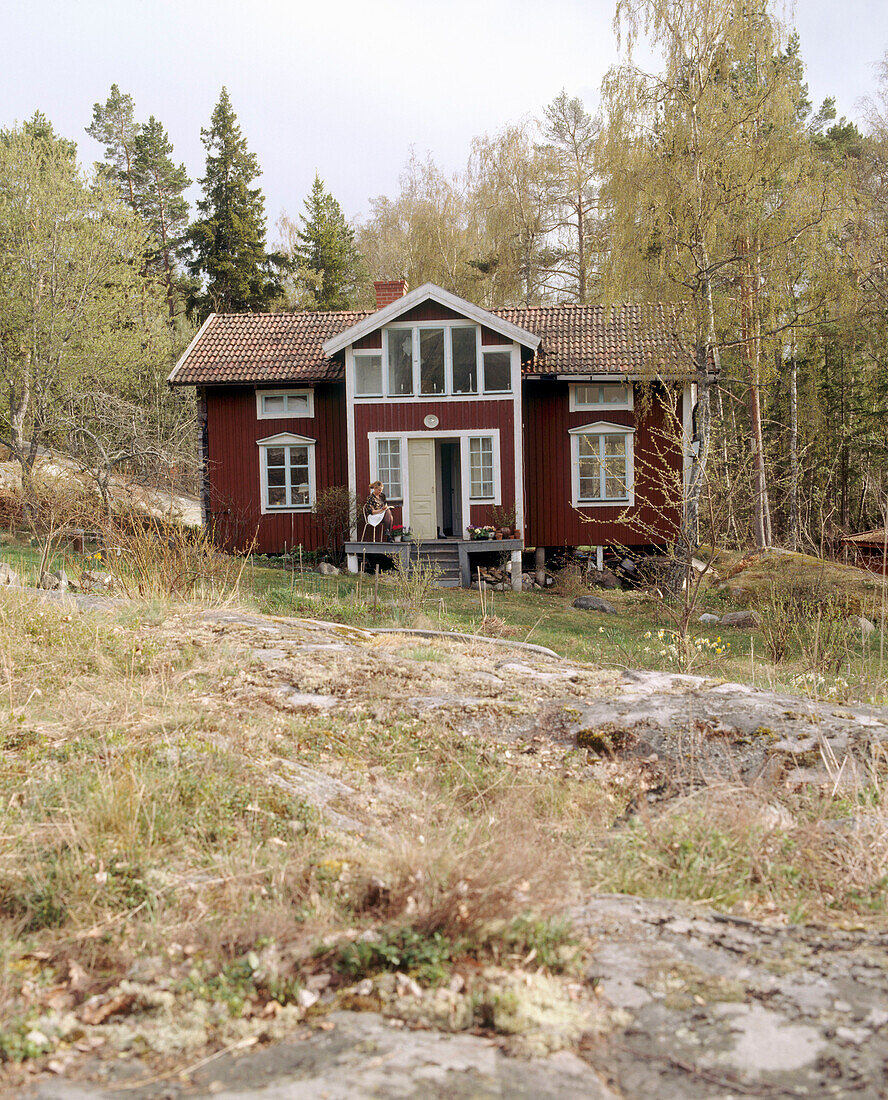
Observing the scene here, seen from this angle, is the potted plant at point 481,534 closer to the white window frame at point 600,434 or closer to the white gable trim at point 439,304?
the white window frame at point 600,434

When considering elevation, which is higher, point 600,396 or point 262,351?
point 262,351

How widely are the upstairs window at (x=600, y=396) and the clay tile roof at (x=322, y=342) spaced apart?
0.71 meters

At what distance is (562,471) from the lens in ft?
66.9

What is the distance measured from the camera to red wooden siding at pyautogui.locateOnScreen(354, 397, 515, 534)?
1931 cm

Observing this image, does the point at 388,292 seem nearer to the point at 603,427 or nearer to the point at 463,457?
the point at 463,457

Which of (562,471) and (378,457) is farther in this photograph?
(562,471)

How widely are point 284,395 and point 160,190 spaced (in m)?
25.9

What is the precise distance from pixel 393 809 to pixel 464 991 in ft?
5.76

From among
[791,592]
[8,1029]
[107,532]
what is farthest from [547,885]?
[791,592]

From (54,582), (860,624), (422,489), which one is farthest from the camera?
(422,489)

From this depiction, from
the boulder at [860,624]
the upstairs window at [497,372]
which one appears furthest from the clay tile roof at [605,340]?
the boulder at [860,624]

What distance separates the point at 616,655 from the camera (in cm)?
1099

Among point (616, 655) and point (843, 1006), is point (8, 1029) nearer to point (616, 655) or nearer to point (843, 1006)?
point (843, 1006)

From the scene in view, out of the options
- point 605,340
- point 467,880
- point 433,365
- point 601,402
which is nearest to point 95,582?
point 467,880
